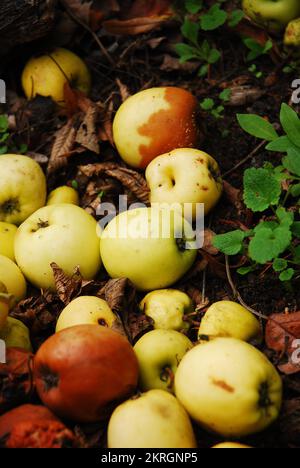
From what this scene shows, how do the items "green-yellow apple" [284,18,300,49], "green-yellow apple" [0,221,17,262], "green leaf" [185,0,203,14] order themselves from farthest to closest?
"green leaf" [185,0,203,14] < "green-yellow apple" [284,18,300,49] < "green-yellow apple" [0,221,17,262]

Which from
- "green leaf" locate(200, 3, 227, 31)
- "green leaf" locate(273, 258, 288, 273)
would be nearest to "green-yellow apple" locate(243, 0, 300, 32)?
"green leaf" locate(200, 3, 227, 31)

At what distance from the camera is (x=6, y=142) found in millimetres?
3600

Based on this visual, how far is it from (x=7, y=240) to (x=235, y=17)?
1.86 metres

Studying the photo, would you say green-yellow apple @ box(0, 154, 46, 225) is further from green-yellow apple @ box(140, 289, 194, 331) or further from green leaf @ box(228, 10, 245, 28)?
green leaf @ box(228, 10, 245, 28)

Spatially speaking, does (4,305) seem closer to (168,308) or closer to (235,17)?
Answer: (168,308)

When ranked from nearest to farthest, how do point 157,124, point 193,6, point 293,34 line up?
point 157,124 → point 293,34 → point 193,6

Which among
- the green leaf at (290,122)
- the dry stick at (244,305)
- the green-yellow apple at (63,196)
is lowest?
the dry stick at (244,305)

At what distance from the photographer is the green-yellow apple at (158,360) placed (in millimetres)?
2369

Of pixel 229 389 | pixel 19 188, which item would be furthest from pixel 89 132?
pixel 229 389

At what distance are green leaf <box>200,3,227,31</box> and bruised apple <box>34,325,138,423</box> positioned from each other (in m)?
2.08

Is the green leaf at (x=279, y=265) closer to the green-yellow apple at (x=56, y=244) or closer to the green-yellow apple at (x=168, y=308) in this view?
the green-yellow apple at (x=168, y=308)

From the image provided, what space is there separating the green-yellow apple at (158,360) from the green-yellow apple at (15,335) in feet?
1.63

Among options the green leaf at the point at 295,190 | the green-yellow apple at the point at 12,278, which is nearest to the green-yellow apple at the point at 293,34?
the green leaf at the point at 295,190

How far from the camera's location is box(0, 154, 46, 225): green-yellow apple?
10.2 ft
